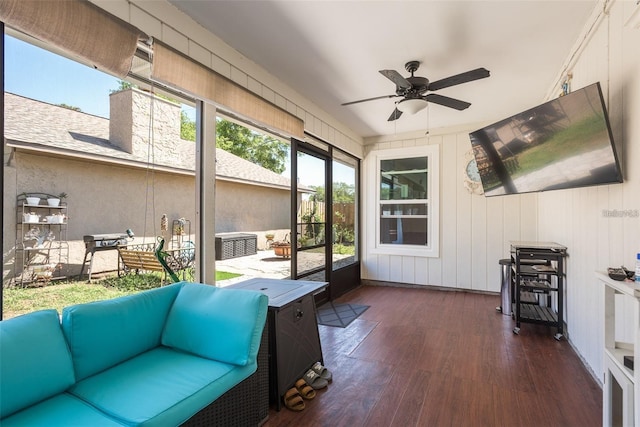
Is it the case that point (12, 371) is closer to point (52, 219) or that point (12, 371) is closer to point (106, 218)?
point (52, 219)

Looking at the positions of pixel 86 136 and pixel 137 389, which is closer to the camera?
pixel 137 389

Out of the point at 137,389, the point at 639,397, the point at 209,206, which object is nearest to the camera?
the point at 639,397

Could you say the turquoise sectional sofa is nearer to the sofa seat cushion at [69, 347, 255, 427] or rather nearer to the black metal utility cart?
the sofa seat cushion at [69, 347, 255, 427]

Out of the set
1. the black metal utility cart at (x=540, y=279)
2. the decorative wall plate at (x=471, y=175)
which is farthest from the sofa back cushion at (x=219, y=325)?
the decorative wall plate at (x=471, y=175)

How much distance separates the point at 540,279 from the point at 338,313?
236 centimetres

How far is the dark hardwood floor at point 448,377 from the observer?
6.31ft

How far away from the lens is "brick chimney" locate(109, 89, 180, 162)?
2078 millimetres

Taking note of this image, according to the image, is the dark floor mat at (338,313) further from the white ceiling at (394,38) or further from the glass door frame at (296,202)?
the white ceiling at (394,38)

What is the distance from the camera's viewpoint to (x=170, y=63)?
2.07 metres

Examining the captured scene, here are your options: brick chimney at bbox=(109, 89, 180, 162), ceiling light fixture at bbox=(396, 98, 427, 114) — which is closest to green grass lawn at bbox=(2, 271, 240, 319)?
brick chimney at bbox=(109, 89, 180, 162)

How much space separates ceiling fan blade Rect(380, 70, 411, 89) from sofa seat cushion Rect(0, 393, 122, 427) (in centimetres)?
256

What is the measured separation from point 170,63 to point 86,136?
0.70m

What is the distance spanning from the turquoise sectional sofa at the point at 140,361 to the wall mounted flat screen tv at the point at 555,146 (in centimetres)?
219

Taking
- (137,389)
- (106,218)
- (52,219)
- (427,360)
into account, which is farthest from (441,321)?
(52,219)
